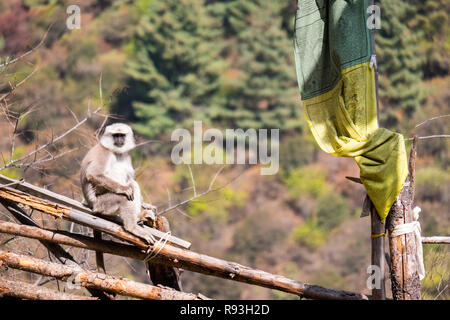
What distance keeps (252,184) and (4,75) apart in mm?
27193

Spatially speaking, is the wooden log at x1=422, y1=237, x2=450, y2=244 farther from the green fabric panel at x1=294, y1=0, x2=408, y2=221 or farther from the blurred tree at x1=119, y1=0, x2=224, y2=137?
the blurred tree at x1=119, y1=0, x2=224, y2=137

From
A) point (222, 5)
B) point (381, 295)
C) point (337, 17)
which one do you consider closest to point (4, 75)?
point (337, 17)

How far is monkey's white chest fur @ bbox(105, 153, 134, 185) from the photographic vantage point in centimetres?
685

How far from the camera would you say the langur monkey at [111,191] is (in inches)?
248

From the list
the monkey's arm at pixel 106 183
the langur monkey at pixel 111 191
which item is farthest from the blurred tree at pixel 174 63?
the monkey's arm at pixel 106 183

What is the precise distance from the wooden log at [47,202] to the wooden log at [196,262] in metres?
0.17

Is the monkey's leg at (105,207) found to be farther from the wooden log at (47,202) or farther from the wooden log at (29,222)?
the wooden log at (29,222)

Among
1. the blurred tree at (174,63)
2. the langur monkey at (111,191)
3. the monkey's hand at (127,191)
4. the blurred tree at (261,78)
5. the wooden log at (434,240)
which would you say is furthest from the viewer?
the blurred tree at (261,78)

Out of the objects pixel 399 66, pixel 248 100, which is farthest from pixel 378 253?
pixel 248 100

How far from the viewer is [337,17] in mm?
6051

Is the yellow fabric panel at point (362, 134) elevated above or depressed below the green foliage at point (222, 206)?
above

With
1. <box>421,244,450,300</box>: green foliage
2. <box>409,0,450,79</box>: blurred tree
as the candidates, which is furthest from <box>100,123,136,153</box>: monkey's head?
<box>409,0,450,79</box>: blurred tree

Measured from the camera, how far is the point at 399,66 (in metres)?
33.3

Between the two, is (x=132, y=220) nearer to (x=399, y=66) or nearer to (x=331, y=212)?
(x=331, y=212)
